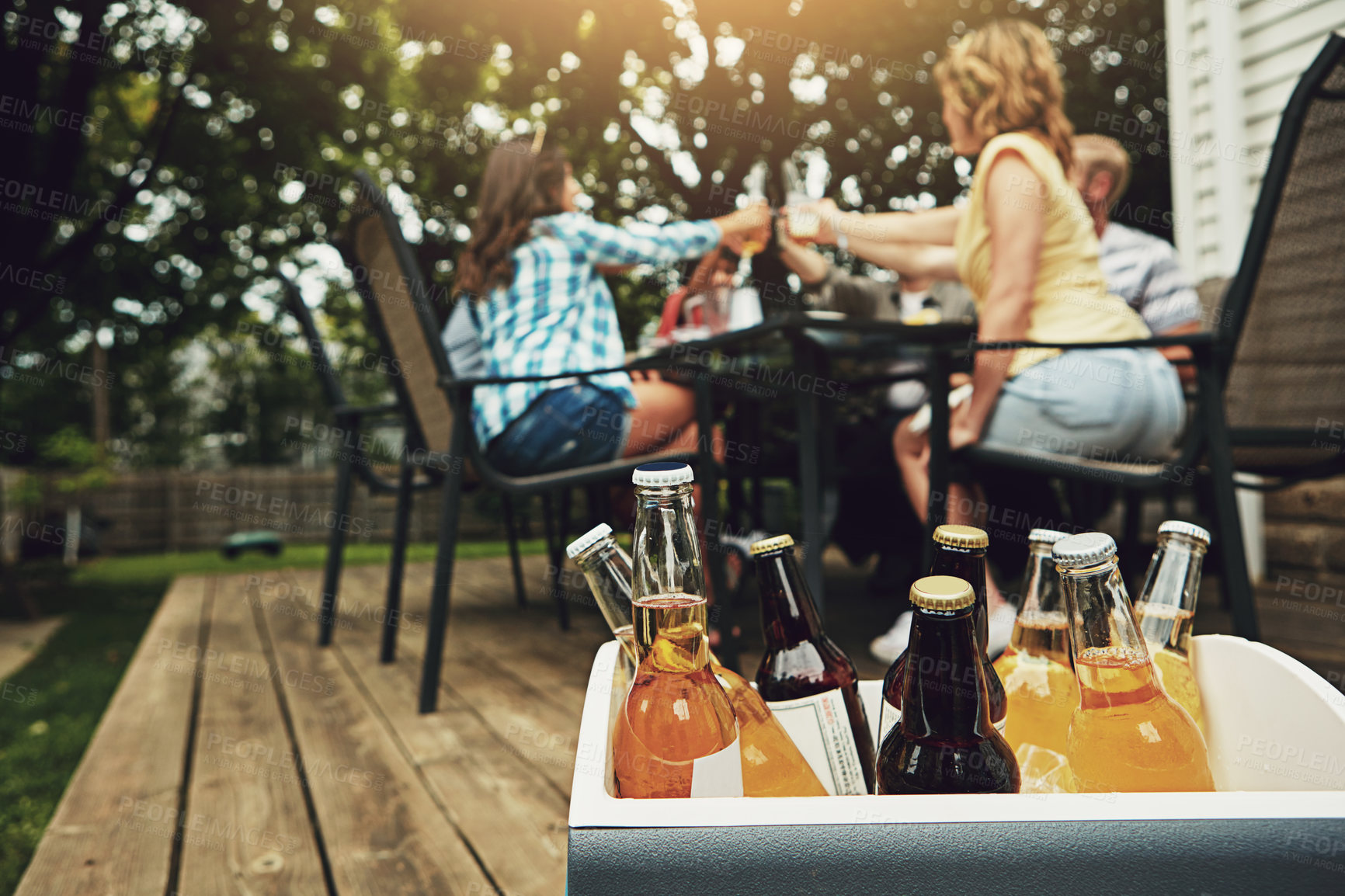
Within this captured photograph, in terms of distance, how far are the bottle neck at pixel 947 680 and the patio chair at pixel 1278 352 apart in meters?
1.11

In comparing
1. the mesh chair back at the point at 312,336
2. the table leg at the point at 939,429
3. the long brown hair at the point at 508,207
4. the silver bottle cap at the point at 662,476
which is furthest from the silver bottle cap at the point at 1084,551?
the mesh chair back at the point at 312,336

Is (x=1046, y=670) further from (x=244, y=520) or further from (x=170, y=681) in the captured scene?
(x=244, y=520)

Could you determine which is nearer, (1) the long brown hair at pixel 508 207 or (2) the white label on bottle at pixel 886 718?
(2) the white label on bottle at pixel 886 718

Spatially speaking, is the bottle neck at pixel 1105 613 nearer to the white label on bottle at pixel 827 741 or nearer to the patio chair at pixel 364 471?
the white label on bottle at pixel 827 741

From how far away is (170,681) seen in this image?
2414 millimetres

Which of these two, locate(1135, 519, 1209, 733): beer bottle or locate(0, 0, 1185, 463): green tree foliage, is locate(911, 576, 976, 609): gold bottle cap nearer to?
locate(1135, 519, 1209, 733): beer bottle

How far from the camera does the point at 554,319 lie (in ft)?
7.46

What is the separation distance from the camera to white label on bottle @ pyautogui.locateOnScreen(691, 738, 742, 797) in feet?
1.69

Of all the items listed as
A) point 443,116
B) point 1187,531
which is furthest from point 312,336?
point 443,116

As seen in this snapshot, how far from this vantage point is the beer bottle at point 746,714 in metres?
0.61

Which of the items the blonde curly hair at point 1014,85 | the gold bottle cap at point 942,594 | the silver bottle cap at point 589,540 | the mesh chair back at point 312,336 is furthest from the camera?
the mesh chair back at point 312,336

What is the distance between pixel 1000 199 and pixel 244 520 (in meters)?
12.6

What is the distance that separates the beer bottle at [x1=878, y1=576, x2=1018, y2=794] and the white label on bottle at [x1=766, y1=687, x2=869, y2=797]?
0.37ft

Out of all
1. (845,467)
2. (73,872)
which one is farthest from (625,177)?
(73,872)
